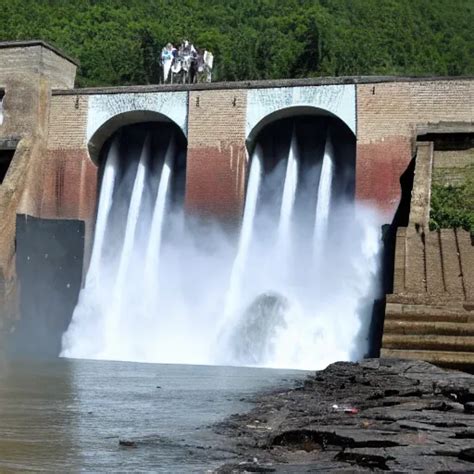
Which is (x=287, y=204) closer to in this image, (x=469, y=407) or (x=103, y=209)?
(x=103, y=209)

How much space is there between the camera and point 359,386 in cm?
941

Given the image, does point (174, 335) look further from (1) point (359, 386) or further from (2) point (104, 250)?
(1) point (359, 386)

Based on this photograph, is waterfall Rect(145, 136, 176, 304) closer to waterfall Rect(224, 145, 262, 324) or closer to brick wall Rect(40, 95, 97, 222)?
brick wall Rect(40, 95, 97, 222)

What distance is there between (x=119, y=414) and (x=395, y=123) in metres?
12.9

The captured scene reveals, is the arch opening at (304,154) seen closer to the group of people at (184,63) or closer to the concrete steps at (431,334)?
the group of people at (184,63)

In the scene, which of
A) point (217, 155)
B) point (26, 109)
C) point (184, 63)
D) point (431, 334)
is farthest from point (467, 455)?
point (184, 63)

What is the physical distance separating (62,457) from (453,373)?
199 inches

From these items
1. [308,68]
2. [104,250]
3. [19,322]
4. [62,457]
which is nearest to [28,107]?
[104,250]

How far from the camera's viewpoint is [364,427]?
6305 millimetres

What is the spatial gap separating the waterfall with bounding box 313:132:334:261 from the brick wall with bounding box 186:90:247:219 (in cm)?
170

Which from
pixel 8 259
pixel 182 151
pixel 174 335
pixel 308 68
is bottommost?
pixel 174 335

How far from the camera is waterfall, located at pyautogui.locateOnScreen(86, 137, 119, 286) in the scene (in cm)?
2127

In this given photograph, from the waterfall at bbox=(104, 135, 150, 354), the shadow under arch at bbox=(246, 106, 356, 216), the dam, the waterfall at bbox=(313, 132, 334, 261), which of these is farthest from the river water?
the shadow under arch at bbox=(246, 106, 356, 216)

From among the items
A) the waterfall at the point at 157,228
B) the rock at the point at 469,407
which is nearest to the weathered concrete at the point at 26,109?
the waterfall at the point at 157,228
